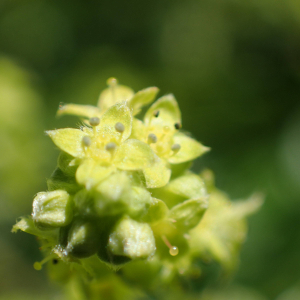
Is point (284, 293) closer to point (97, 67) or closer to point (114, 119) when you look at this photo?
point (114, 119)

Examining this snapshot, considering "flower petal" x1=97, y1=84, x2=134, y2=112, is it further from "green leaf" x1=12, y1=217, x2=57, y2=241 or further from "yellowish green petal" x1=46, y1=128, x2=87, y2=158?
"green leaf" x1=12, y1=217, x2=57, y2=241

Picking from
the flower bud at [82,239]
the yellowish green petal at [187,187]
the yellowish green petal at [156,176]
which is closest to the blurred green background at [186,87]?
→ the yellowish green petal at [187,187]

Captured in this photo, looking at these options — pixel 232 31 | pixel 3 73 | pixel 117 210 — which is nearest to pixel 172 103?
pixel 117 210

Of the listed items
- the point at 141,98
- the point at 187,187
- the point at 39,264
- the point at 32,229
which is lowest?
the point at 39,264

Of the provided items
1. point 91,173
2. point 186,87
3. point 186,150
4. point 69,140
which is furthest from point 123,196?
point 186,87

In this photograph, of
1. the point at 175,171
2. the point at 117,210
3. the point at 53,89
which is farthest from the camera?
the point at 53,89

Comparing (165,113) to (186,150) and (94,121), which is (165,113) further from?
(94,121)
